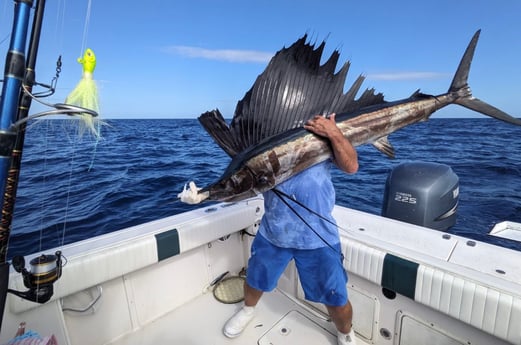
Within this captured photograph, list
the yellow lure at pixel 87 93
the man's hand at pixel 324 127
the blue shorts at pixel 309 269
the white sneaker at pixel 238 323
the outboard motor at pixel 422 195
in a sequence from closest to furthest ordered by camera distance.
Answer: the yellow lure at pixel 87 93
the man's hand at pixel 324 127
the blue shorts at pixel 309 269
the white sneaker at pixel 238 323
the outboard motor at pixel 422 195

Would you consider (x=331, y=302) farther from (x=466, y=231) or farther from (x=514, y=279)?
(x=466, y=231)

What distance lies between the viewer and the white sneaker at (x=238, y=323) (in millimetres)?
2039

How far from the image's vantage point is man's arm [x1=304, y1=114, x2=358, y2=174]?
1.46 m

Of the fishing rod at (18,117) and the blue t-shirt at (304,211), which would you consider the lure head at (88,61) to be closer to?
the fishing rod at (18,117)

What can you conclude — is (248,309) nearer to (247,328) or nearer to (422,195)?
(247,328)

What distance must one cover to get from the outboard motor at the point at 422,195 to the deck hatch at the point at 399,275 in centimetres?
125

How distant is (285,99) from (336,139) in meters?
0.39

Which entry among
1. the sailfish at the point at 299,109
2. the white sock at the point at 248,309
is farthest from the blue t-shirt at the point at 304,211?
the white sock at the point at 248,309

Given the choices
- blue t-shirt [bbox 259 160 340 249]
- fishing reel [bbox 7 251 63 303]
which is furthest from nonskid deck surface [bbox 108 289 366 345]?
fishing reel [bbox 7 251 63 303]

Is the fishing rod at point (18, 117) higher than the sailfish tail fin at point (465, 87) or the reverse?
the reverse

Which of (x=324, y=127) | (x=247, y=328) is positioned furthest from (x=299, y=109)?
(x=247, y=328)

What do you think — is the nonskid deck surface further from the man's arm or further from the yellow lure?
the yellow lure

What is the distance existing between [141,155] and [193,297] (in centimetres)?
941

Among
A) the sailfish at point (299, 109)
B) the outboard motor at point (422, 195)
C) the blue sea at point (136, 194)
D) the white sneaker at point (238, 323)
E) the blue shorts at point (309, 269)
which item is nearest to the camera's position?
the sailfish at point (299, 109)
